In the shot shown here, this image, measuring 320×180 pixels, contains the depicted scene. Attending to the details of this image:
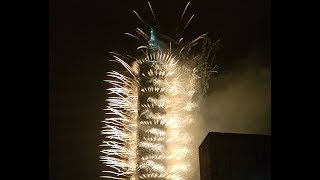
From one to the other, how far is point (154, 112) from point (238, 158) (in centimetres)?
73

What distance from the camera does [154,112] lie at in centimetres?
332

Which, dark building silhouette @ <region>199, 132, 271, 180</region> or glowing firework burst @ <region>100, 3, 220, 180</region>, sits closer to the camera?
dark building silhouette @ <region>199, 132, 271, 180</region>

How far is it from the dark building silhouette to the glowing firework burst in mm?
441

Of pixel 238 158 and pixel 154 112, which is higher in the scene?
pixel 154 112

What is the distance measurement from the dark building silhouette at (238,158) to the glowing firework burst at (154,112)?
441mm

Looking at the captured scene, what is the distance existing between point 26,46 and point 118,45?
0.92 m

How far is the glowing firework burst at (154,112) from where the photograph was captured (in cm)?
320

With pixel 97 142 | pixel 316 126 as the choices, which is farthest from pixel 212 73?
pixel 316 126

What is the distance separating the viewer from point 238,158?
9.20ft

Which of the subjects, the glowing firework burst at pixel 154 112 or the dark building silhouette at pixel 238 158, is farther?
the glowing firework burst at pixel 154 112

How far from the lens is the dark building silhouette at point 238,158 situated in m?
2.76

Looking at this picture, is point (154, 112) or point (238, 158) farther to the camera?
point (154, 112)

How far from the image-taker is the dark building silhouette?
2.76 meters

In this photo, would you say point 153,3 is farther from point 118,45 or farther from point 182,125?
point 182,125
